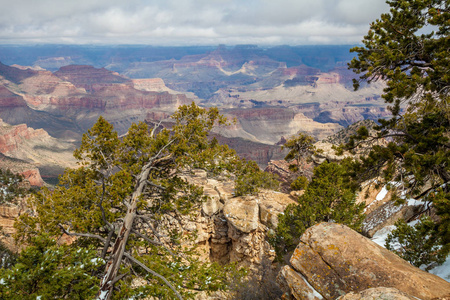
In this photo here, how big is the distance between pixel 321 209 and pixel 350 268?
273 inches

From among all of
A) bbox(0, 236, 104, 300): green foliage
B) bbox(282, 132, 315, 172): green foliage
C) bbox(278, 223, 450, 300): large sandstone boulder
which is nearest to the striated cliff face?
bbox(282, 132, 315, 172): green foliage

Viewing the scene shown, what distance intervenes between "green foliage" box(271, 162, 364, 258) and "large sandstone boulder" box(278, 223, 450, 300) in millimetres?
5350

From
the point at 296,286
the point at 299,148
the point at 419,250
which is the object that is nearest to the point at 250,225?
the point at 419,250

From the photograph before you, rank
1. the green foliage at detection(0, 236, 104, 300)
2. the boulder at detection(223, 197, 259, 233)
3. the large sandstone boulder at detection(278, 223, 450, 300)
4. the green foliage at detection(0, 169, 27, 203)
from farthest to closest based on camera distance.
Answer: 1. the green foliage at detection(0, 169, 27, 203)
2. the boulder at detection(223, 197, 259, 233)
3. the large sandstone boulder at detection(278, 223, 450, 300)
4. the green foliage at detection(0, 236, 104, 300)

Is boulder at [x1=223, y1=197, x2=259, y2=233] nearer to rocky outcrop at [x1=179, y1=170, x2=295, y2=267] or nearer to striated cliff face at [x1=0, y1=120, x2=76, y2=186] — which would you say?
rocky outcrop at [x1=179, y1=170, x2=295, y2=267]

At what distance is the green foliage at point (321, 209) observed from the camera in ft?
47.2

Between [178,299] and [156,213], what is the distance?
386 cm

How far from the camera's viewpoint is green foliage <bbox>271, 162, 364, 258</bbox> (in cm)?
1440

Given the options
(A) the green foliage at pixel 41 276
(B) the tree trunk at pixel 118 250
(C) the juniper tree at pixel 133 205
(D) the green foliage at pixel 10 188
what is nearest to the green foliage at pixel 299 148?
(C) the juniper tree at pixel 133 205

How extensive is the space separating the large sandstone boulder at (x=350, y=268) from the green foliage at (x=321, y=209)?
17.6 ft

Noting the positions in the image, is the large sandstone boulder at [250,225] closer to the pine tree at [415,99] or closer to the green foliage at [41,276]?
the pine tree at [415,99]

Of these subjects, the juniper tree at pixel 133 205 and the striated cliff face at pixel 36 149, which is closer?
the juniper tree at pixel 133 205

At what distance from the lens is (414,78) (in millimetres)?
8914

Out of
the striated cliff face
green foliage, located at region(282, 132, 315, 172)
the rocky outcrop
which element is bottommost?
the striated cliff face
